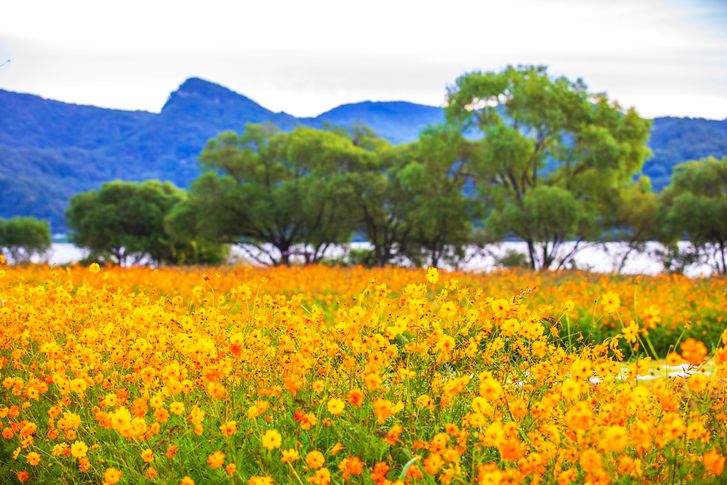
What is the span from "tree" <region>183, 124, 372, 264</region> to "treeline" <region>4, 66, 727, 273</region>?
0.07m

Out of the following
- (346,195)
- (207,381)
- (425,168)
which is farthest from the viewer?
(346,195)

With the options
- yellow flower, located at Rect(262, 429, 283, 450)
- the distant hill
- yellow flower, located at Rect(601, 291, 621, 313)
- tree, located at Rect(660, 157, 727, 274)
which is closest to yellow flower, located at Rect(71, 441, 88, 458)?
yellow flower, located at Rect(262, 429, 283, 450)

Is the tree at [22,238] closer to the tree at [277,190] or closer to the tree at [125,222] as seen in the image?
the tree at [125,222]

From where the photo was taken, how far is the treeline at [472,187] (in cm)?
2753

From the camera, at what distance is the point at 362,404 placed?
13.5ft

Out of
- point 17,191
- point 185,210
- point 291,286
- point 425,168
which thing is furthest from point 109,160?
point 291,286

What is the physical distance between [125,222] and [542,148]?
1315 inches

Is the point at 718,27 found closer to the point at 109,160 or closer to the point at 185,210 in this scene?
the point at 185,210

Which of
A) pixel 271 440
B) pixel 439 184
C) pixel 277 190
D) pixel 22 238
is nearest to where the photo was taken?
pixel 271 440

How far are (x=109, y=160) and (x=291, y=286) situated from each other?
548 ft

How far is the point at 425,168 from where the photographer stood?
29422mm

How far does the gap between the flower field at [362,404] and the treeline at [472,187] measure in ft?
67.7

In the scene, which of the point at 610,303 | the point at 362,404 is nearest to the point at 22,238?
the point at 362,404

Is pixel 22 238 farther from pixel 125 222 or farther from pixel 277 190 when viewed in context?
pixel 277 190
